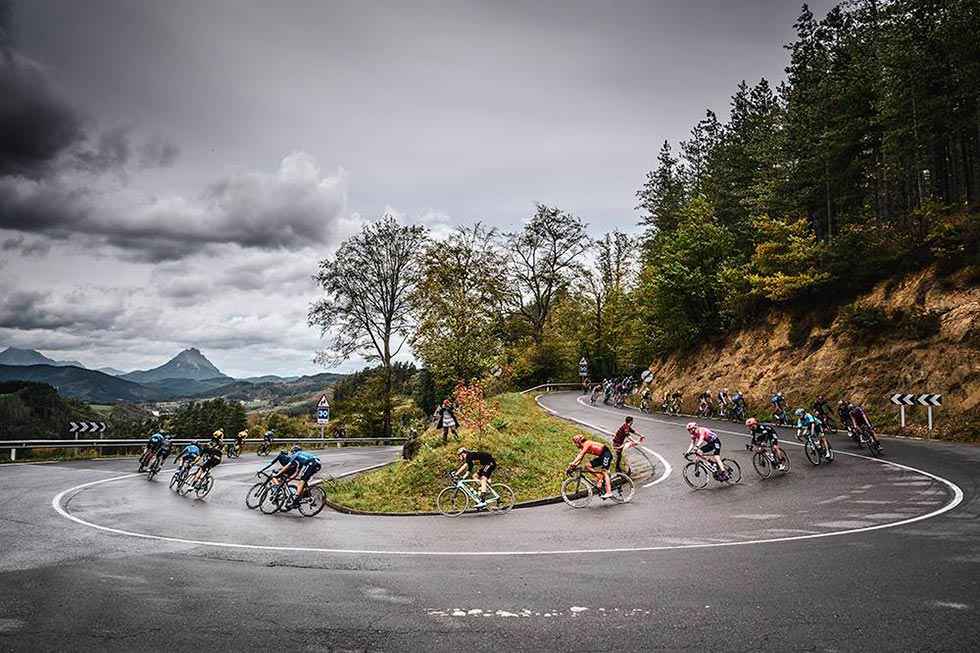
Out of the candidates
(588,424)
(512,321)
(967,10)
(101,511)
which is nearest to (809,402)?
A: (588,424)

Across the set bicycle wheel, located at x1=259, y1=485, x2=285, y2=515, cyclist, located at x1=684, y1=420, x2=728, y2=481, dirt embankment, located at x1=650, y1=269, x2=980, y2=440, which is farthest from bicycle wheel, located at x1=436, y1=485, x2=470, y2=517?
dirt embankment, located at x1=650, y1=269, x2=980, y2=440

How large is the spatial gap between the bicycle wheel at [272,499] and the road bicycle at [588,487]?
756 centimetres

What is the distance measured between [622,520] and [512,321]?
48283mm

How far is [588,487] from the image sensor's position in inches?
600

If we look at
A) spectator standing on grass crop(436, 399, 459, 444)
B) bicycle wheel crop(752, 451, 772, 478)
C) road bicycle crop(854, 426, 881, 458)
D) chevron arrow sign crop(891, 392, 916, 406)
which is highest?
chevron arrow sign crop(891, 392, 916, 406)

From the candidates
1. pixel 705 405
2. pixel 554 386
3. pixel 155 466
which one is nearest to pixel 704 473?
pixel 705 405

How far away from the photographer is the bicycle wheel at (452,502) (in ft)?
48.2

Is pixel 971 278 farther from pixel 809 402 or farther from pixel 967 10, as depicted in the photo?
pixel 967 10

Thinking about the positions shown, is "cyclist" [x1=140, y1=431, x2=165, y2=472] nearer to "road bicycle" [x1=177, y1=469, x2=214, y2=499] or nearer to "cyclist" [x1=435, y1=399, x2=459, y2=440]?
"road bicycle" [x1=177, y1=469, x2=214, y2=499]

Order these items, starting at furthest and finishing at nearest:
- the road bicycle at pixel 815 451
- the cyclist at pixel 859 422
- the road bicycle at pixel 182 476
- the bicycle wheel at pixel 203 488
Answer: the road bicycle at pixel 182 476 < the bicycle wheel at pixel 203 488 < the cyclist at pixel 859 422 < the road bicycle at pixel 815 451

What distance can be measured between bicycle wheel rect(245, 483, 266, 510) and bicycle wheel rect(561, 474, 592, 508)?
829cm

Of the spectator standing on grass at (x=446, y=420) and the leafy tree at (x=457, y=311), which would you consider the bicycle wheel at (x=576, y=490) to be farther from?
the leafy tree at (x=457, y=311)

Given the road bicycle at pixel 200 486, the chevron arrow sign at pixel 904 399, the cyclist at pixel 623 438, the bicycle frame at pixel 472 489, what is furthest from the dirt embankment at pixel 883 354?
the road bicycle at pixel 200 486

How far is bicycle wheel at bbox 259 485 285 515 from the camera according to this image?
15.8 m
